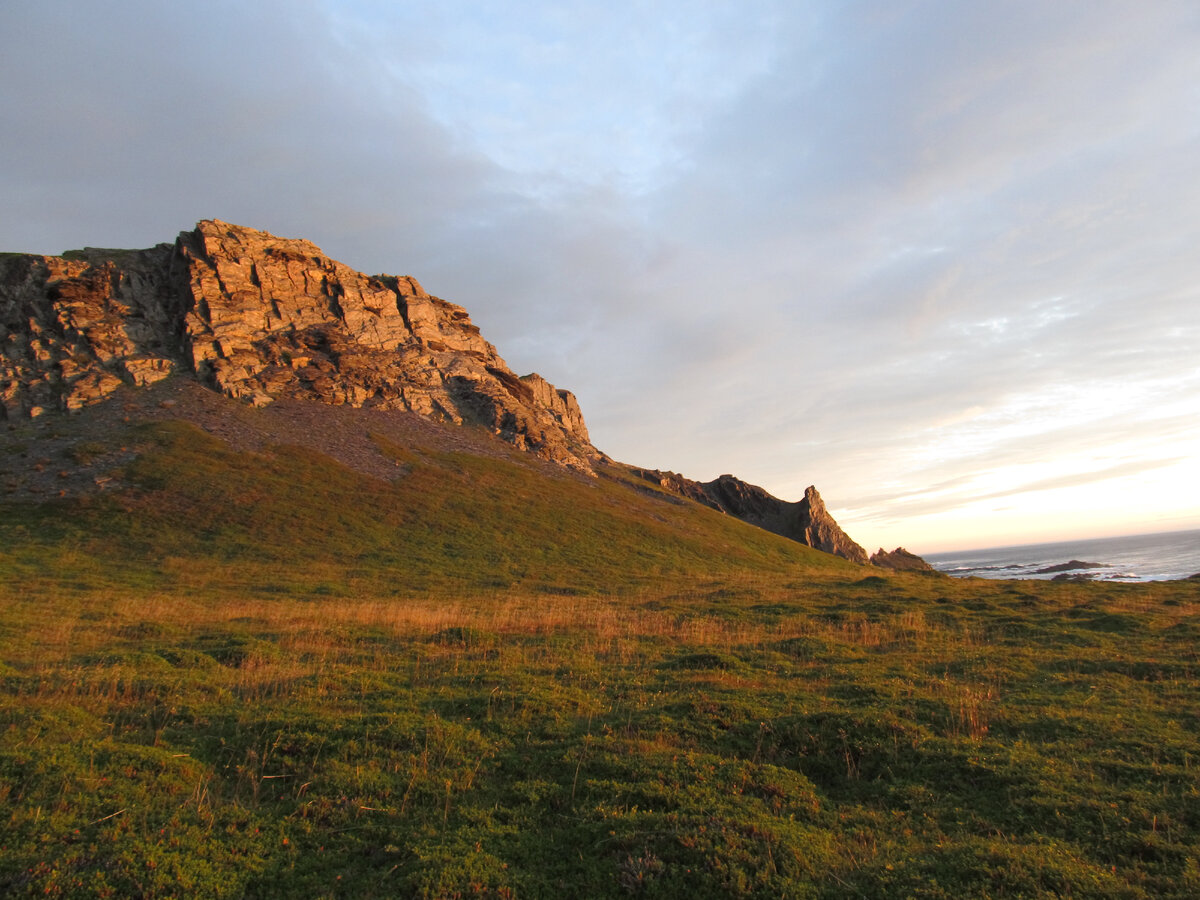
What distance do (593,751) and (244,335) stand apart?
87.8 meters

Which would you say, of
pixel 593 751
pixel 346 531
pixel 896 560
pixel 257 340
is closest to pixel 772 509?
pixel 896 560

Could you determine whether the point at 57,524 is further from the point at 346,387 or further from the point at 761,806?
the point at 761,806

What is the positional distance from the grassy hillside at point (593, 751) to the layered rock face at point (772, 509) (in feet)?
252

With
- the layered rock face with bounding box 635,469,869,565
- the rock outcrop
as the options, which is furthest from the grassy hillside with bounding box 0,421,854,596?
the rock outcrop

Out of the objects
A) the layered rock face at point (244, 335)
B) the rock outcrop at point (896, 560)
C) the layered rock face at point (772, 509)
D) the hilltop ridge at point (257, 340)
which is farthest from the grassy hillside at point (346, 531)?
the rock outcrop at point (896, 560)

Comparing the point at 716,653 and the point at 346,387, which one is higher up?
the point at 346,387

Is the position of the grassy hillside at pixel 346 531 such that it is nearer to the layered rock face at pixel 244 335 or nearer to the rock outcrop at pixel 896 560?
the layered rock face at pixel 244 335

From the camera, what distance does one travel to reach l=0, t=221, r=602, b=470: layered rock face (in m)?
69.4

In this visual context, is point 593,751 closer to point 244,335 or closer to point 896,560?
point 244,335

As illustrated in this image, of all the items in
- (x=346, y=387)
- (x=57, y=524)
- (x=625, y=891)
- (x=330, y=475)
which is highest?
(x=346, y=387)

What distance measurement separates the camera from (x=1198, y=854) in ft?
24.4

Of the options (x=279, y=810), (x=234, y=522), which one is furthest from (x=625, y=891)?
(x=234, y=522)

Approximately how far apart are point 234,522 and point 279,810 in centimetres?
5058

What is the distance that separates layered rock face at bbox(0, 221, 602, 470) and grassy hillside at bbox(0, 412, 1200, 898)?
169 feet
